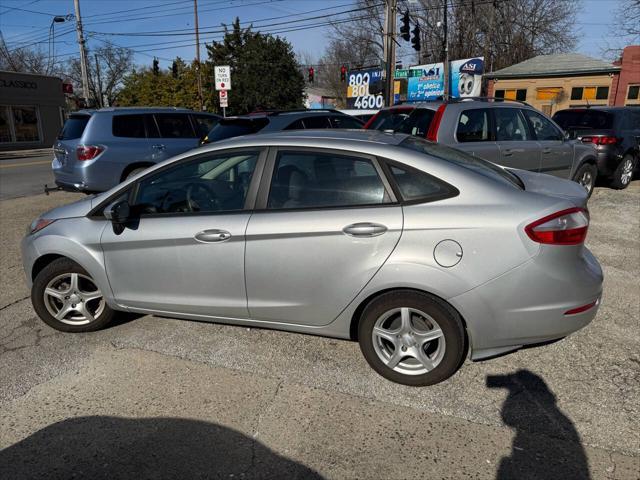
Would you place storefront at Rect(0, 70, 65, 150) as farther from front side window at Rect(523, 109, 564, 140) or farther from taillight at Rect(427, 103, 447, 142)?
front side window at Rect(523, 109, 564, 140)

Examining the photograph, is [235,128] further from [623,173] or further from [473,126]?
[623,173]

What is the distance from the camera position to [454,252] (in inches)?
111

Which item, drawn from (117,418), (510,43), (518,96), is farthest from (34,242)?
(510,43)

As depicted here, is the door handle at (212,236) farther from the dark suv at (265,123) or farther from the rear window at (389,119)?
the dark suv at (265,123)

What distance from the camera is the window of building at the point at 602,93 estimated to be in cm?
3089

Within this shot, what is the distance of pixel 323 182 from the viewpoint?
3180 millimetres

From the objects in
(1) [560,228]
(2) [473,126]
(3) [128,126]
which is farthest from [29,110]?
Result: (1) [560,228]

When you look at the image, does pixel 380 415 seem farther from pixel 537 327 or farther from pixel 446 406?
pixel 537 327

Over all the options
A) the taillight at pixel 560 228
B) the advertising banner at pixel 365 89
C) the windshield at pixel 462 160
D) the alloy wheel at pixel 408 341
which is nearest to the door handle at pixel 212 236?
the alloy wheel at pixel 408 341

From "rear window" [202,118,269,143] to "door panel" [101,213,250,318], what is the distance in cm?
473

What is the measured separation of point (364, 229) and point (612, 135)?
28.8 ft

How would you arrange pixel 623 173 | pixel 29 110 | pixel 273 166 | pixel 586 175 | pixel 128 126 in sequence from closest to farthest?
pixel 273 166, pixel 586 175, pixel 128 126, pixel 623 173, pixel 29 110

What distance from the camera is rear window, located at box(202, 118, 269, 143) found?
8.02m

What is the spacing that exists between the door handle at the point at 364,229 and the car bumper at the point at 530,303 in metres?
0.59
